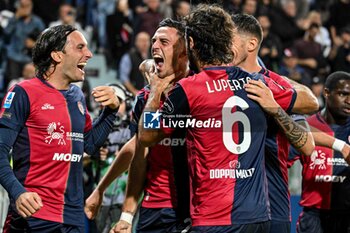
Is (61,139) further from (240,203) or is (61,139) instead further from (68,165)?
(240,203)

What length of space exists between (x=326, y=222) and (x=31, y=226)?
3053 millimetres

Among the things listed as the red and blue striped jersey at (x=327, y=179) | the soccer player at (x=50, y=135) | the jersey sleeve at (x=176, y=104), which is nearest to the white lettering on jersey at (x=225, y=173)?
the jersey sleeve at (x=176, y=104)

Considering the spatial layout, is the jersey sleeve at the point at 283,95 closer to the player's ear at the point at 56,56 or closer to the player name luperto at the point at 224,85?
the player name luperto at the point at 224,85

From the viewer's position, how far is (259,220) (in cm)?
539

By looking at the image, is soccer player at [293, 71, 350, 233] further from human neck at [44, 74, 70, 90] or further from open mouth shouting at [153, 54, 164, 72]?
human neck at [44, 74, 70, 90]

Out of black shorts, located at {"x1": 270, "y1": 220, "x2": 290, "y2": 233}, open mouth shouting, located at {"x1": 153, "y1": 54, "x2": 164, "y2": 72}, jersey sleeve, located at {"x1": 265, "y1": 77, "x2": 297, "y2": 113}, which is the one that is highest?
open mouth shouting, located at {"x1": 153, "y1": 54, "x2": 164, "y2": 72}

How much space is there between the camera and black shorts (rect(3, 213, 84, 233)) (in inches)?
241

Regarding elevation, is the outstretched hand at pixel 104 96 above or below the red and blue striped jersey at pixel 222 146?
above

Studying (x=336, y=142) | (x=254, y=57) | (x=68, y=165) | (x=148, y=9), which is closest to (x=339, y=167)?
(x=336, y=142)

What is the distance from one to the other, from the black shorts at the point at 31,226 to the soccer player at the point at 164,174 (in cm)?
42

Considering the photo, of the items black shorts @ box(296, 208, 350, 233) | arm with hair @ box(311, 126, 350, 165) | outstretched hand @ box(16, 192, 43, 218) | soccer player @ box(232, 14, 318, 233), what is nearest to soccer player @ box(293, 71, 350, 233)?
black shorts @ box(296, 208, 350, 233)

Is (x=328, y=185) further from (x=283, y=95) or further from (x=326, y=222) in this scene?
(x=283, y=95)

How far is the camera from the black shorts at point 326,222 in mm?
7891

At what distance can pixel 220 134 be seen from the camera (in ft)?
17.7
